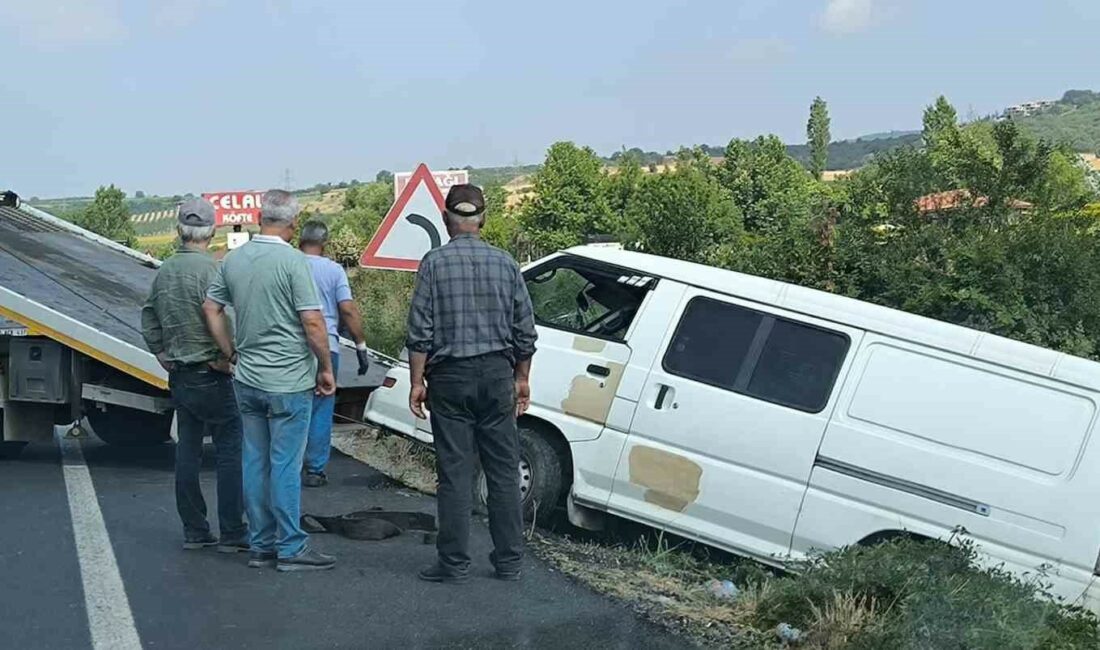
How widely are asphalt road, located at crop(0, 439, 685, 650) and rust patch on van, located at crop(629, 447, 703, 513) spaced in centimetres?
101

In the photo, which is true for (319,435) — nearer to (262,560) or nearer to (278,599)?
(262,560)

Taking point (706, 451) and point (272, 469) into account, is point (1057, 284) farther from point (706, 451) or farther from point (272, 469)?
point (272, 469)

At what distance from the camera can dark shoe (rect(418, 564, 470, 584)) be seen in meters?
6.02

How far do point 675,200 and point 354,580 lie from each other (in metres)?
16.3

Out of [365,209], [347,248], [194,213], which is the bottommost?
Answer: [347,248]

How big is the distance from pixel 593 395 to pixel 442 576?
1.92 meters

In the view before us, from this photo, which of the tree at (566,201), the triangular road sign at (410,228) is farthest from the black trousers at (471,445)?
the tree at (566,201)

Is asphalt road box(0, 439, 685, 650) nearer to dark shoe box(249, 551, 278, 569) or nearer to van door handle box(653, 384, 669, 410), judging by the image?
dark shoe box(249, 551, 278, 569)

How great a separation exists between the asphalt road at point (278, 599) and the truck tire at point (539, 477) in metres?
0.42

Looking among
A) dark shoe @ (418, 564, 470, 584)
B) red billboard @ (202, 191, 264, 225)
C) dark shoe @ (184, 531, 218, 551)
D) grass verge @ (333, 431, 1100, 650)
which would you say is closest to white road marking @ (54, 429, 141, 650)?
dark shoe @ (184, 531, 218, 551)

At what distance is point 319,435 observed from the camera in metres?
8.54

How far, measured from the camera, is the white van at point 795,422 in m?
6.58

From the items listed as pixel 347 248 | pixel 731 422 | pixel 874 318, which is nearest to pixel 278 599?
pixel 731 422

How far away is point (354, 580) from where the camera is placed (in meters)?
6.05
